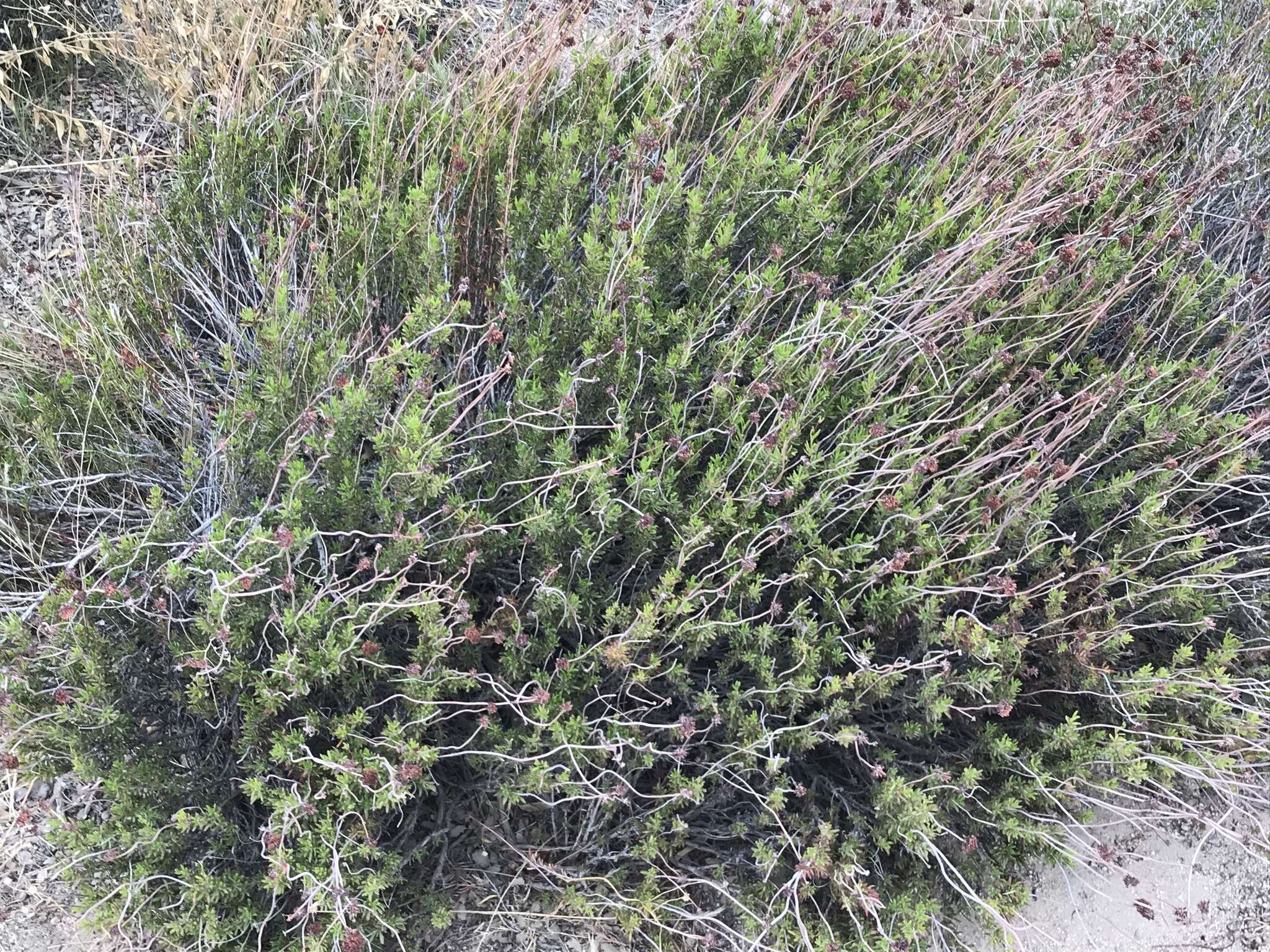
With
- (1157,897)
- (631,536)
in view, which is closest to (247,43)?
(631,536)

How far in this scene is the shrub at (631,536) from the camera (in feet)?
6.96

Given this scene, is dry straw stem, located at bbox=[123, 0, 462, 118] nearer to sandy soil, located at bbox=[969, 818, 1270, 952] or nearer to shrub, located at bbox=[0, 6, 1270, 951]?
shrub, located at bbox=[0, 6, 1270, 951]

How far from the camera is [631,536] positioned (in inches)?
94.6

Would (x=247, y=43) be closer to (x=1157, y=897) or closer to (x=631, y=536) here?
(x=631, y=536)

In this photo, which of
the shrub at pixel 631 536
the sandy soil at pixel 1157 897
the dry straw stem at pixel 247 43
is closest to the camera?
the shrub at pixel 631 536

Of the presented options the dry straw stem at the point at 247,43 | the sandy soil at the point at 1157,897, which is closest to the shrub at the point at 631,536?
the sandy soil at the point at 1157,897

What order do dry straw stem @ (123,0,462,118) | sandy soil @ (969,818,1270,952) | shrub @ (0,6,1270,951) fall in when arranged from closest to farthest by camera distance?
1. shrub @ (0,6,1270,951)
2. sandy soil @ (969,818,1270,952)
3. dry straw stem @ (123,0,462,118)

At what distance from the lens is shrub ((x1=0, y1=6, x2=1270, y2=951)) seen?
212cm

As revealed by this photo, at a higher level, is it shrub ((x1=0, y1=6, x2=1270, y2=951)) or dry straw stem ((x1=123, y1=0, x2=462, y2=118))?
dry straw stem ((x1=123, y1=0, x2=462, y2=118))

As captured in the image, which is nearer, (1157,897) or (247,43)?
(1157,897)

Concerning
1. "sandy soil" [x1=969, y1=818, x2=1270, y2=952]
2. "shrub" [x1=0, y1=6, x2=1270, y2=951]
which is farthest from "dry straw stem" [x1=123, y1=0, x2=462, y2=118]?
"sandy soil" [x1=969, y1=818, x2=1270, y2=952]

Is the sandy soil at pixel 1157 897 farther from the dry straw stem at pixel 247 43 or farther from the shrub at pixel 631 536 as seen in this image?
the dry straw stem at pixel 247 43

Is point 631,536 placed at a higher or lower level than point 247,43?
lower

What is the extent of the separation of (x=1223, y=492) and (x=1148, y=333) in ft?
1.82
